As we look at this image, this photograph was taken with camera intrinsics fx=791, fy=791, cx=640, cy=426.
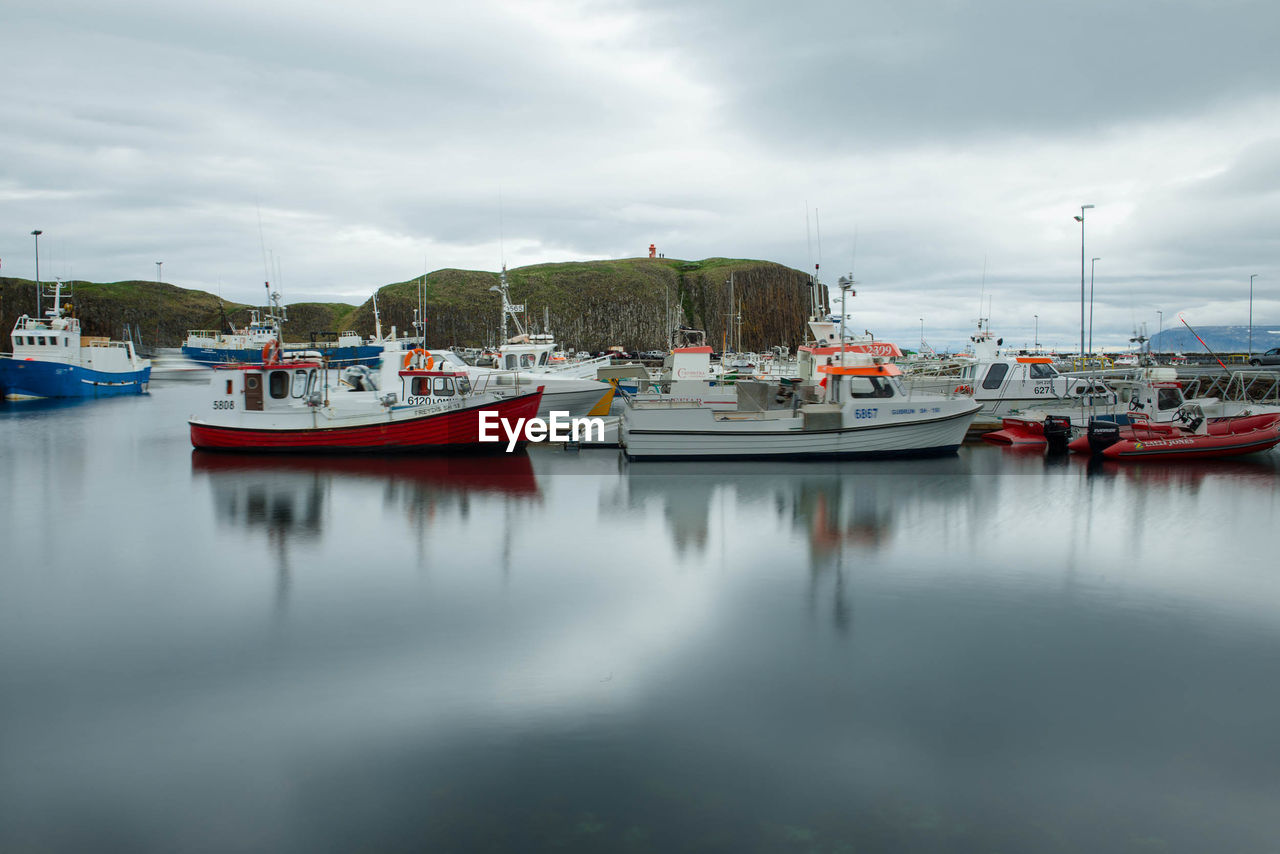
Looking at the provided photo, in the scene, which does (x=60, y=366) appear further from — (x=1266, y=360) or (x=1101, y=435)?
(x=1266, y=360)

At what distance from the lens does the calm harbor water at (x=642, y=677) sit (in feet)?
15.5

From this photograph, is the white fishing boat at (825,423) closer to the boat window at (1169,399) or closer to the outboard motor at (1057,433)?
the outboard motor at (1057,433)

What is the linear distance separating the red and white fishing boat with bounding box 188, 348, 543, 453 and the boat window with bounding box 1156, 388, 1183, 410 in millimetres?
16172

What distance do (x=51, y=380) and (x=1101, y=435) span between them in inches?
1699

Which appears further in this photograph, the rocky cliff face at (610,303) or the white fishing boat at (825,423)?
the rocky cliff face at (610,303)

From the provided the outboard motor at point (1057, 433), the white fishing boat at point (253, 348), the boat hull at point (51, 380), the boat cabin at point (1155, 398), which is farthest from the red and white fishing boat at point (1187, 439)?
the boat hull at point (51, 380)

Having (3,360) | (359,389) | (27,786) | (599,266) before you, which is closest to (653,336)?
(599,266)

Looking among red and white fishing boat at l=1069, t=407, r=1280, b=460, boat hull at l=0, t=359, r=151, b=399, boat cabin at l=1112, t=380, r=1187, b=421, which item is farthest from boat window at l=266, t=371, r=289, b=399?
boat hull at l=0, t=359, r=151, b=399

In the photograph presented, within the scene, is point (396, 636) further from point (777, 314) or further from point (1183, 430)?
point (777, 314)

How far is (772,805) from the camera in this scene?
15.8 feet

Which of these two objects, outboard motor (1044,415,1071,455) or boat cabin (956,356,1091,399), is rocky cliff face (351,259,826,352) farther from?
outboard motor (1044,415,1071,455)

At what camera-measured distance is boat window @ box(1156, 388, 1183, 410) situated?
814 inches

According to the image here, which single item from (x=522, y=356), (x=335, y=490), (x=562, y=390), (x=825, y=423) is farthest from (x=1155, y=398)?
Answer: (x=335, y=490)

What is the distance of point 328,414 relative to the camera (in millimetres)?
18031
